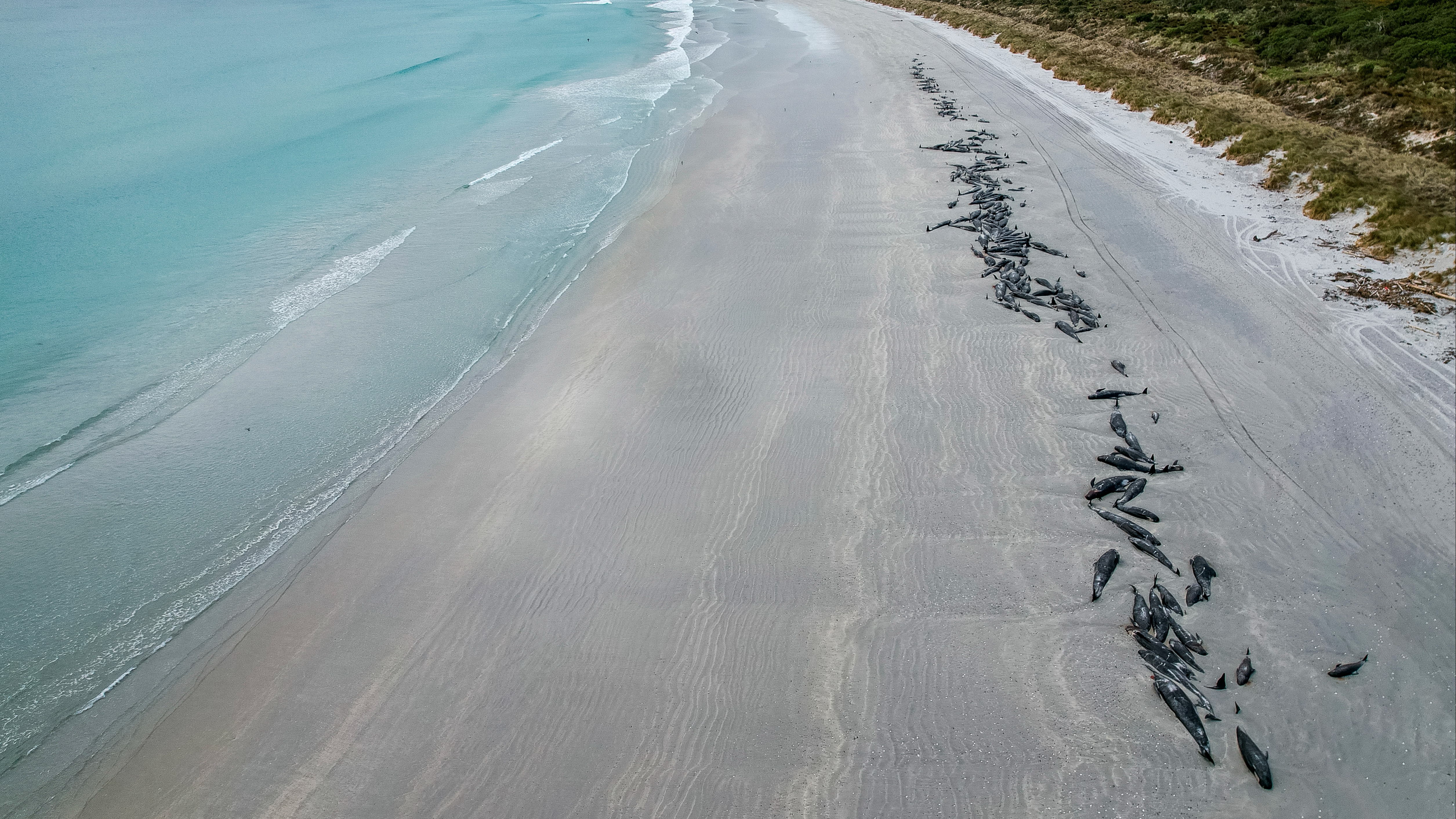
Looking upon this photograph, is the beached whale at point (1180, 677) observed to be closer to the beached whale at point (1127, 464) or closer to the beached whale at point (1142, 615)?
the beached whale at point (1142, 615)

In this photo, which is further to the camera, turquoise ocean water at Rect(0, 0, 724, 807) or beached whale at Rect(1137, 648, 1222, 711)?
turquoise ocean water at Rect(0, 0, 724, 807)

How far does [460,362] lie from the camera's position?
10.7 metres

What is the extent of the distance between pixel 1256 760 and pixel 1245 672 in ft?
2.72

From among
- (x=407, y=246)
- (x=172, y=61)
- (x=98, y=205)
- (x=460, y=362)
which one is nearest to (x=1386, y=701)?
(x=460, y=362)

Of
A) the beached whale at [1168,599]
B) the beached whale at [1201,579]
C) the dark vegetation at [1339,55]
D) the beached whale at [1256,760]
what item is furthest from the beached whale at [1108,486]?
the dark vegetation at [1339,55]

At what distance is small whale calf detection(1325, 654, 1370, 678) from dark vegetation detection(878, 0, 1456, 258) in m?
9.32

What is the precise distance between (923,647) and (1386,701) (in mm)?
3510

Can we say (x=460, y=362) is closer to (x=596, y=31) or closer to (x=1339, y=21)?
(x=1339, y=21)

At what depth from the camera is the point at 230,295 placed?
13039 millimetres

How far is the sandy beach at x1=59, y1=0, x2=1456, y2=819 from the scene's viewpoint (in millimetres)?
5242

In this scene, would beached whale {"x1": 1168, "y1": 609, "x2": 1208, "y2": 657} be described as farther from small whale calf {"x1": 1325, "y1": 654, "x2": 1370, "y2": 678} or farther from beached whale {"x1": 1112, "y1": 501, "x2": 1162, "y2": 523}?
beached whale {"x1": 1112, "y1": 501, "x2": 1162, "y2": 523}

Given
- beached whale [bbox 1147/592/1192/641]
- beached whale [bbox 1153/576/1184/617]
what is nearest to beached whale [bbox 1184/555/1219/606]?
beached whale [bbox 1153/576/1184/617]

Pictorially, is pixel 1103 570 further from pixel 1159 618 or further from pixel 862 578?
pixel 862 578

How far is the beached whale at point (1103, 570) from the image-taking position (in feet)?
21.1
